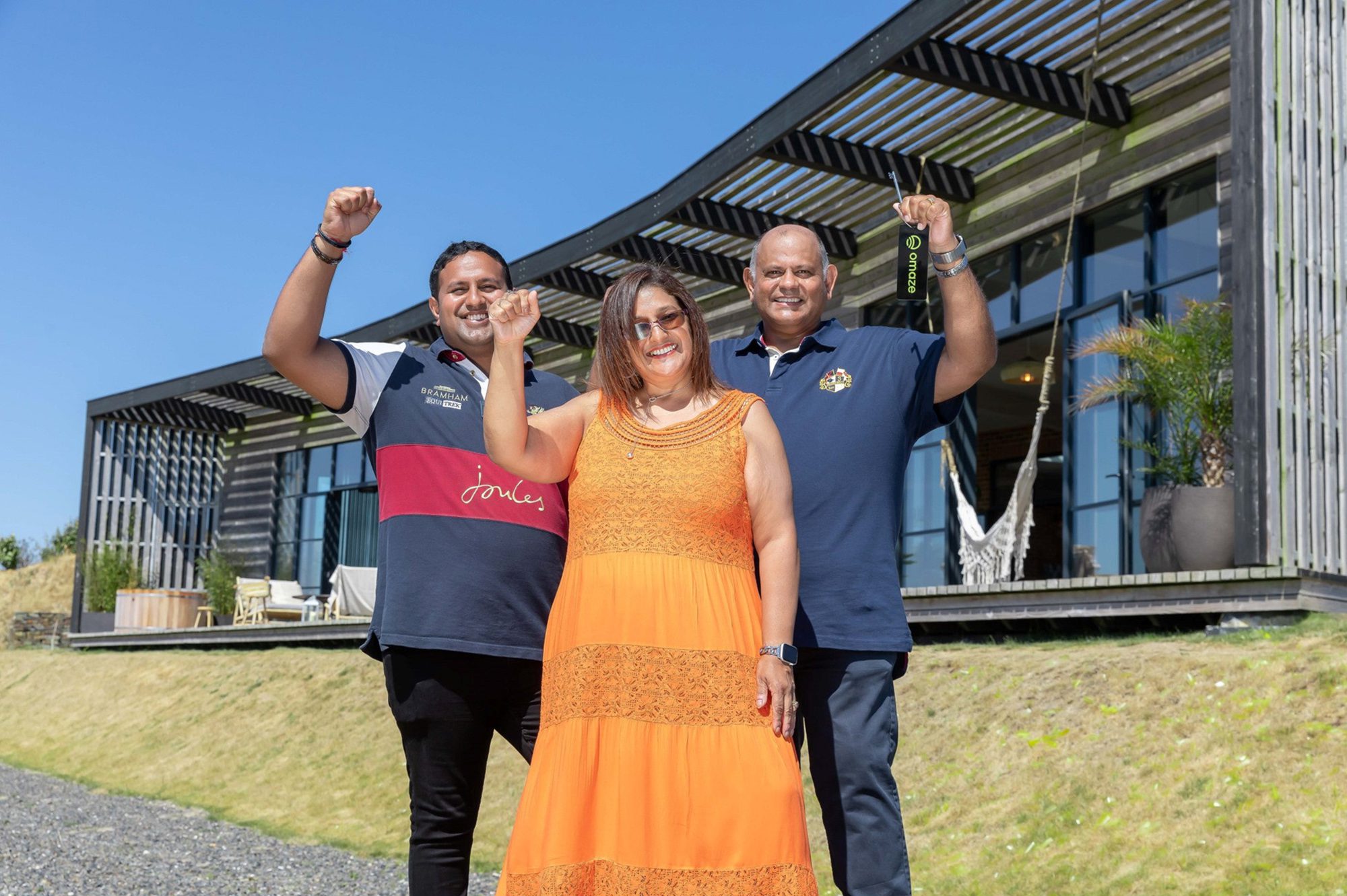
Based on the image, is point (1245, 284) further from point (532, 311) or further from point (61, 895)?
point (61, 895)

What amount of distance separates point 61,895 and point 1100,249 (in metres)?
7.55

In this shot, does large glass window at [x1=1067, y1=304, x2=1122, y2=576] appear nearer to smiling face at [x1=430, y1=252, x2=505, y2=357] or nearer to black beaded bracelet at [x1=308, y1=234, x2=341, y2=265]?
smiling face at [x1=430, y1=252, x2=505, y2=357]

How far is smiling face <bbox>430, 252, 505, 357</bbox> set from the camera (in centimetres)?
290

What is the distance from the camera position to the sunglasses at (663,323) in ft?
8.05

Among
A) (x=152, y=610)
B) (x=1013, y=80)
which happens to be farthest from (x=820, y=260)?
(x=152, y=610)

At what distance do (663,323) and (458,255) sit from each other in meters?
0.71

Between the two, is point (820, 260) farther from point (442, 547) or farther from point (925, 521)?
point (925, 521)

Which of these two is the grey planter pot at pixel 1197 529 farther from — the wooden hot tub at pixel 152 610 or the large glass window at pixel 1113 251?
the wooden hot tub at pixel 152 610

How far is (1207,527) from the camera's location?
6.91 metres

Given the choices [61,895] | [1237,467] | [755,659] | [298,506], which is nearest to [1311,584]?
[1237,467]

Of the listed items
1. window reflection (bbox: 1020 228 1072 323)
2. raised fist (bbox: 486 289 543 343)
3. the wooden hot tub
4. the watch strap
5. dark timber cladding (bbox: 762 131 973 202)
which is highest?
dark timber cladding (bbox: 762 131 973 202)

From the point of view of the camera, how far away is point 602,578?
2.31 metres

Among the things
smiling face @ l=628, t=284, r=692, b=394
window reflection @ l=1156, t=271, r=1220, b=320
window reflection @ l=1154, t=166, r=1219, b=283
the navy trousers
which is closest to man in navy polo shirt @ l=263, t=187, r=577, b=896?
smiling face @ l=628, t=284, r=692, b=394

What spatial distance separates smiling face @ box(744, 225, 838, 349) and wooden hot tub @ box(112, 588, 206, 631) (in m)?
16.5
